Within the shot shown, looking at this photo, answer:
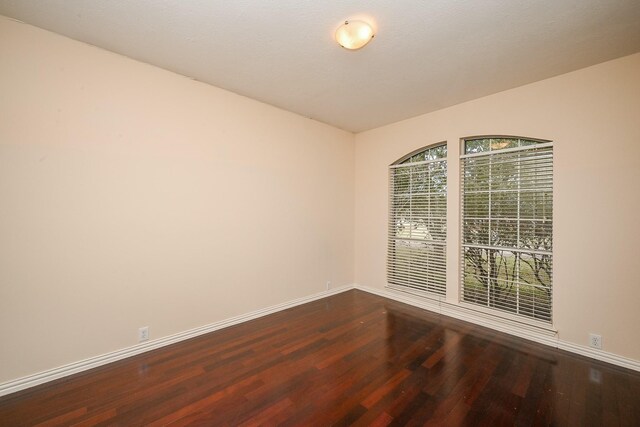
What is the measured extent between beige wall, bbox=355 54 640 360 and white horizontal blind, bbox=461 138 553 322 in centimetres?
14

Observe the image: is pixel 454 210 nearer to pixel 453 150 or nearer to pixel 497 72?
pixel 453 150

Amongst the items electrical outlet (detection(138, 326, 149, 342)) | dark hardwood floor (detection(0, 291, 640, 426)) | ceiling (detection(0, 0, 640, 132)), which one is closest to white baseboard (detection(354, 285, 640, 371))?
dark hardwood floor (detection(0, 291, 640, 426))

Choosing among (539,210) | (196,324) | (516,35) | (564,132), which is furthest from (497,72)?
(196,324)

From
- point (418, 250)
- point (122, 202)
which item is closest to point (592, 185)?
point (418, 250)

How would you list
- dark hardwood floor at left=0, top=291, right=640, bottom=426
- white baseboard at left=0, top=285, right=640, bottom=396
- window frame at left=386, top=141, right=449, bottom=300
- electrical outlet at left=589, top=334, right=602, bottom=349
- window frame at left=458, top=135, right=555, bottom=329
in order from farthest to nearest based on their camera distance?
window frame at left=386, top=141, right=449, bottom=300
window frame at left=458, top=135, right=555, bottom=329
electrical outlet at left=589, top=334, right=602, bottom=349
white baseboard at left=0, top=285, right=640, bottom=396
dark hardwood floor at left=0, top=291, right=640, bottom=426

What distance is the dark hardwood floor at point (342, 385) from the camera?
1833 mm

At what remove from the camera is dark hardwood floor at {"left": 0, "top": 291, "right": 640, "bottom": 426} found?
1.83m

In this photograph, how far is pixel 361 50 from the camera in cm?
242

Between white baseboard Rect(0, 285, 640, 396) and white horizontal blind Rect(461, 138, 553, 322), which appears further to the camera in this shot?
white horizontal blind Rect(461, 138, 553, 322)

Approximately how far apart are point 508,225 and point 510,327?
3.95 ft

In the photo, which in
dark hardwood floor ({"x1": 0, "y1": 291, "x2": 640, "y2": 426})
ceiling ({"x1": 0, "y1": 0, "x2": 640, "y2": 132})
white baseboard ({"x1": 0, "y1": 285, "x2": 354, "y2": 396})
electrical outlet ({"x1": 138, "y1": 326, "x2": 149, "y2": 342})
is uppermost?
ceiling ({"x1": 0, "y1": 0, "x2": 640, "y2": 132})

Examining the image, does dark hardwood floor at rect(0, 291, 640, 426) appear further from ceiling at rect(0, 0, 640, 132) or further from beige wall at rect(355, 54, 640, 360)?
ceiling at rect(0, 0, 640, 132)

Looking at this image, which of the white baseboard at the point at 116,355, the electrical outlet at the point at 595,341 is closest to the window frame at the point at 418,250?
the electrical outlet at the point at 595,341

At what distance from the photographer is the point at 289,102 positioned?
359cm
